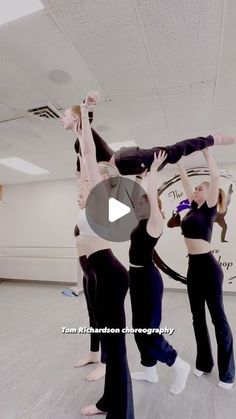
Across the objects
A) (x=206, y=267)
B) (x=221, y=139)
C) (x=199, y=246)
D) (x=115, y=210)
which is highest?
(x=221, y=139)

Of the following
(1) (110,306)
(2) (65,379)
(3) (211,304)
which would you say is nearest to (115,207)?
(1) (110,306)

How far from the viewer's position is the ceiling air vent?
2.79 m

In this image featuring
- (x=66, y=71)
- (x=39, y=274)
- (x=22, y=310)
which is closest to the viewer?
(x=66, y=71)

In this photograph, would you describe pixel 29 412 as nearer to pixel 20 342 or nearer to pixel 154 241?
pixel 20 342

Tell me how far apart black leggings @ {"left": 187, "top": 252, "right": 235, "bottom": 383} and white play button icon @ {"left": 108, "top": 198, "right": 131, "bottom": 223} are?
80 cm

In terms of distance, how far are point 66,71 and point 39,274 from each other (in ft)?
16.7

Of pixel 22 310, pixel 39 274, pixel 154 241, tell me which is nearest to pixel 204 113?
pixel 154 241

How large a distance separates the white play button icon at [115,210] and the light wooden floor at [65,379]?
1353mm

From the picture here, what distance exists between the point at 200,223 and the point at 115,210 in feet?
2.54

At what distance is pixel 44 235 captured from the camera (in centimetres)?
644

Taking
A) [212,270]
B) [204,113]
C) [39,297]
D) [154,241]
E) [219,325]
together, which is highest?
[204,113]

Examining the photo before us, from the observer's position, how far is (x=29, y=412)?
5.56 feet

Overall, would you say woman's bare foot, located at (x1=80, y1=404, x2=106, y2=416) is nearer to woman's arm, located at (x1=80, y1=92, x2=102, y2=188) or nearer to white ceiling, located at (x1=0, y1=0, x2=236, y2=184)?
woman's arm, located at (x1=80, y1=92, x2=102, y2=188)

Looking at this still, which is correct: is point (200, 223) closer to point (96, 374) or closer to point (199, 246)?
point (199, 246)
